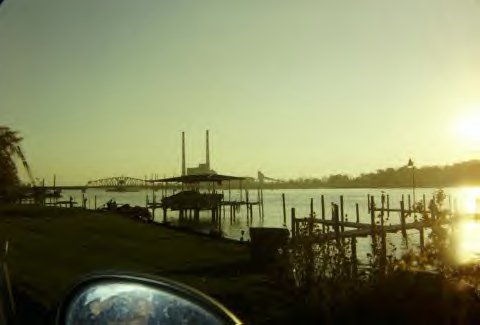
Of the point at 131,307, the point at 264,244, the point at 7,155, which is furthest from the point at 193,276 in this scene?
the point at 7,155

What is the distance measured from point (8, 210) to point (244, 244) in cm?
2124

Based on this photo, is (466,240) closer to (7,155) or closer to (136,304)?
(136,304)

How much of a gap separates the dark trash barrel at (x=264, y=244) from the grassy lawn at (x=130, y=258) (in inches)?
24.1

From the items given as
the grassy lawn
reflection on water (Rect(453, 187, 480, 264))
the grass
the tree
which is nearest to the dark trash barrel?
the grass

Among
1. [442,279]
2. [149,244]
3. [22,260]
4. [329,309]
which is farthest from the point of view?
[149,244]

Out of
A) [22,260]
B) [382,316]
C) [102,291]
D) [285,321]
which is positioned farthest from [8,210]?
[102,291]

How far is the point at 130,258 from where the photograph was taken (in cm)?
1644

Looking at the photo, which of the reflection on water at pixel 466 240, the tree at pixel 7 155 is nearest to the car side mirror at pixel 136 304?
the reflection on water at pixel 466 240

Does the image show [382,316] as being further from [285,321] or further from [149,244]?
[149,244]

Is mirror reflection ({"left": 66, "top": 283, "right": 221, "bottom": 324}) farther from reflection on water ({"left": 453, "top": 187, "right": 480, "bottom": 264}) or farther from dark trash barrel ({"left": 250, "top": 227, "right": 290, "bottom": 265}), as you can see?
dark trash barrel ({"left": 250, "top": 227, "right": 290, "bottom": 265})

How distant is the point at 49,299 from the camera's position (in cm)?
941

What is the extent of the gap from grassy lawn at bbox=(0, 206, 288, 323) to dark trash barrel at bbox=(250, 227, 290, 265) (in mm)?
612

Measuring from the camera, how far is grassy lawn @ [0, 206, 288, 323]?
1069 centimetres

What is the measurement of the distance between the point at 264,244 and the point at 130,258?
159 inches
